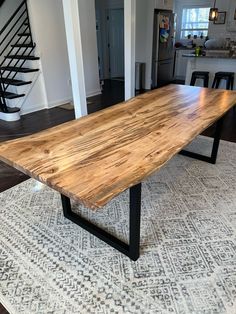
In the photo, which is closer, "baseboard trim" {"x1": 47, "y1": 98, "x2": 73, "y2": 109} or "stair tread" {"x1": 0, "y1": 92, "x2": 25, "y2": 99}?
"stair tread" {"x1": 0, "y1": 92, "x2": 25, "y2": 99}

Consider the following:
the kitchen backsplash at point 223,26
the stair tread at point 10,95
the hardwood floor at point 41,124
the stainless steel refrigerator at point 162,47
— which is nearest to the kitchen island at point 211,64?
the hardwood floor at point 41,124

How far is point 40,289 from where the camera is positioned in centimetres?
151

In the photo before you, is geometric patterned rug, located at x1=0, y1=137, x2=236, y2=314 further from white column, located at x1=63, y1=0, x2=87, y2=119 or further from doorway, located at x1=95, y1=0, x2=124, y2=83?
doorway, located at x1=95, y1=0, x2=124, y2=83

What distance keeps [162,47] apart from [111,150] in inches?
216

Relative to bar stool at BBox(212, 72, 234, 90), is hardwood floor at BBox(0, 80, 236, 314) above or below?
below

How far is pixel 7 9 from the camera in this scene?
467 cm

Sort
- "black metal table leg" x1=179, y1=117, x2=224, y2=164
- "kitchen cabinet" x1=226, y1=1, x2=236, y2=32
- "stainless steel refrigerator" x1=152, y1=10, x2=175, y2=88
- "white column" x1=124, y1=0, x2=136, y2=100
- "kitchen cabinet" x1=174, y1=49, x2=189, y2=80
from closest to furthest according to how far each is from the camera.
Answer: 1. "black metal table leg" x1=179, y1=117, x2=224, y2=164
2. "white column" x1=124, y1=0, x2=136, y2=100
3. "stainless steel refrigerator" x1=152, y1=10, x2=175, y2=88
4. "kitchen cabinet" x1=226, y1=1, x2=236, y2=32
5. "kitchen cabinet" x1=174, y1=49, x2=189, y2=80

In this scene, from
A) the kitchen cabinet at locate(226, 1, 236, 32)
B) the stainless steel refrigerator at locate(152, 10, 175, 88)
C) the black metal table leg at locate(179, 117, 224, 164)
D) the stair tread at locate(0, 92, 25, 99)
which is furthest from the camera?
the kitchen cabinet at locate(226, 1, 236, 32)

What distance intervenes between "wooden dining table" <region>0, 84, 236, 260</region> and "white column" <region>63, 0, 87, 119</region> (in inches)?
54.2

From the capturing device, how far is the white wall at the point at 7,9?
4.62m

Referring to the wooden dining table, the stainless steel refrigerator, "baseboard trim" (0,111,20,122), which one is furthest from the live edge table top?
the stainless steel refrigerator

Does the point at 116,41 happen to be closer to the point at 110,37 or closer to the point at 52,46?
the point at 110,37

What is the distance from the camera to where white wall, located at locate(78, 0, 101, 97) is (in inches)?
204

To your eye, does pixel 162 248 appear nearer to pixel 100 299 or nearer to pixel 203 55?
pixel 100 299
